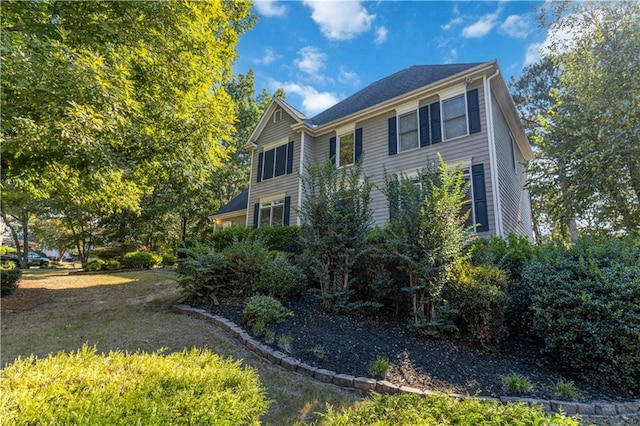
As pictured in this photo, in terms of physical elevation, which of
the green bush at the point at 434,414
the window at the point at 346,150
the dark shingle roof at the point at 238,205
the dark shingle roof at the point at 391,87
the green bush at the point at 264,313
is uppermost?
the dark shingle roof at the point at 391,87

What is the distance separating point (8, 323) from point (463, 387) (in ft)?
27.2

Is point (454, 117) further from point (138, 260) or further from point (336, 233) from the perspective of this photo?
point (138, 260)

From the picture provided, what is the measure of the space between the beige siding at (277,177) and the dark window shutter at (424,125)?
4.91 m

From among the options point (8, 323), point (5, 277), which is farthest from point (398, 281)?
point (5, 277)

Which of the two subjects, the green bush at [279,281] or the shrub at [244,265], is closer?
the green bush at [279,281]

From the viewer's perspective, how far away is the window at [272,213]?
12.9 m

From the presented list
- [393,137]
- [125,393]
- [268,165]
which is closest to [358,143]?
[393,137]

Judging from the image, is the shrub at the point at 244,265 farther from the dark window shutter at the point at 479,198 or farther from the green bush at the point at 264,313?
the dark window shutter at the point at 479,198

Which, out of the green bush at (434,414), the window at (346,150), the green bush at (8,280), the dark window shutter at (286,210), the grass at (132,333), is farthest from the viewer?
the dark window shutter at (286,210)

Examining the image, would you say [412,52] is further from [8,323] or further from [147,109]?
[8,323]

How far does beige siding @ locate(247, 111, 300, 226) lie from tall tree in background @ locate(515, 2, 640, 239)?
28.9 feet

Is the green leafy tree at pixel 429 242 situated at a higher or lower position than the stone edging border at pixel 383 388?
higher

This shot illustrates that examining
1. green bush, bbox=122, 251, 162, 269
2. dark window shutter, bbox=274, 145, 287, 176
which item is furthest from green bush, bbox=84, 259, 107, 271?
dark window shutter, bbox=274, 145, 287, 176

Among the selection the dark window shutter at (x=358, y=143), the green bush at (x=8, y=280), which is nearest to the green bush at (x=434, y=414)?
the dark window shutter at (x=358, y=143)
